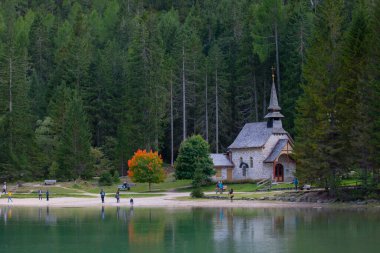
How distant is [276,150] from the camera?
270 ft

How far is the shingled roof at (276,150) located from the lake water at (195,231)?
83.9ft

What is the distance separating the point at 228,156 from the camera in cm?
8625

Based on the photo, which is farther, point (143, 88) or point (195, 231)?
point (143, 88)

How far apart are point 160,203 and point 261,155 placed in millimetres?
21355

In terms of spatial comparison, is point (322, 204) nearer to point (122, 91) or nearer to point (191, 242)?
point (191, 242)

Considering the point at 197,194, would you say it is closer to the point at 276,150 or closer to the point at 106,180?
the point at 276,150

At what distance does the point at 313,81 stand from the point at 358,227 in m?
22.3

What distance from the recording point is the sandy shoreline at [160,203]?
58875mm

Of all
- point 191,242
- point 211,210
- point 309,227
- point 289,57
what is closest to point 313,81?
point 211,210

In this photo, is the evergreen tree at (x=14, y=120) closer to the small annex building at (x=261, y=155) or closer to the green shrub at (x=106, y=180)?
the green shrub at (x=106, y=180)

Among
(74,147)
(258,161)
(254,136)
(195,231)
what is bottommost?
(195,231)

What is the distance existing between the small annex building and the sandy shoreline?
1090 cm

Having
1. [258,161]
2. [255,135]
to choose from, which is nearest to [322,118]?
[258,161]

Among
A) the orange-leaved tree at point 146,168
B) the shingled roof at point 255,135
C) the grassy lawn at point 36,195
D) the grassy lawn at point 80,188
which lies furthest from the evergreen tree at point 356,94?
the grassy lawn at point 36,195
